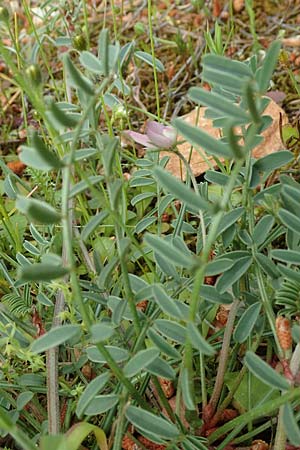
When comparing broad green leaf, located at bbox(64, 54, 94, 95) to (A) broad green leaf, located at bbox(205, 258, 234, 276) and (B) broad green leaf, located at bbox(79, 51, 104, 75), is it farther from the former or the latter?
(A) broad green leaf, located at bbox(205, 258, 234, 276)

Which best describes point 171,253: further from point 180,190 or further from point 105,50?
point 105,50

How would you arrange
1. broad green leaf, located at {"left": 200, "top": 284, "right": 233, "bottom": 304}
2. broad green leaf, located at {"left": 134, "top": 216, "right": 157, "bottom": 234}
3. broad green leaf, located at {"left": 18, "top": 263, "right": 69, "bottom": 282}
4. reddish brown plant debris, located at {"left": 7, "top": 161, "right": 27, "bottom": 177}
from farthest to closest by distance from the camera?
1. reddish brown plant debris, located at {"left": 7, "top": 161, "right": 27, "bottom": 177}
2. broad green leaf, located at {"left": 134, "top": 216, "right": 157, "bottom": 234}
3. broad green leaf, located at {"left": 200, "top": 284, "right": 233, "bottom": 304}
4. broad green leaf, located at {"left": 18, "top": 263, "right": 69, "bottom": 282}

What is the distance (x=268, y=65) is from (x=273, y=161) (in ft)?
0.47

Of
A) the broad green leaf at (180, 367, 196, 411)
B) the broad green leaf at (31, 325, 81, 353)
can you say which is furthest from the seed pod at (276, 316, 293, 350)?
the broad green leaf at (31, 325, 81, 353)

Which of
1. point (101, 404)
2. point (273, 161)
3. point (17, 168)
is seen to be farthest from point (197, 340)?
point (17, 168)

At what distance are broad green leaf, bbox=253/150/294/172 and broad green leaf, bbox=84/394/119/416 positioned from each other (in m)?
0.32

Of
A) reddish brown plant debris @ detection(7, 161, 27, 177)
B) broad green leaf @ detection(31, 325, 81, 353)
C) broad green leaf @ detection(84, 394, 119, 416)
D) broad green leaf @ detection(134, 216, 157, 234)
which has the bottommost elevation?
broad green leaf @ detection(84, 394, 119, 416)

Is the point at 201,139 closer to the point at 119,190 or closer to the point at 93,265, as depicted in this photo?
the point at 119,190

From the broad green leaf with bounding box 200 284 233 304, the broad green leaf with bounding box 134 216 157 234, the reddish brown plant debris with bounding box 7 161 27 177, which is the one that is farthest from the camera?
the reddish brown plant debris with bounding box 7 161 27 177

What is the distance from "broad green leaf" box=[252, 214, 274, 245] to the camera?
2.69 feet

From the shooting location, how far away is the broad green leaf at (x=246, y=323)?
81 cm

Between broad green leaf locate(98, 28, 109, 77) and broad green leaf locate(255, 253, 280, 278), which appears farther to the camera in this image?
broad green leaf locate(255, 253, 280, 278)

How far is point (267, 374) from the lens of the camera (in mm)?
693

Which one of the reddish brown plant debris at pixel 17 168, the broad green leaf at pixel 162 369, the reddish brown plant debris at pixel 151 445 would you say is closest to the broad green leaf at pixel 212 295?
the broad green leaf at pixel 162 369
